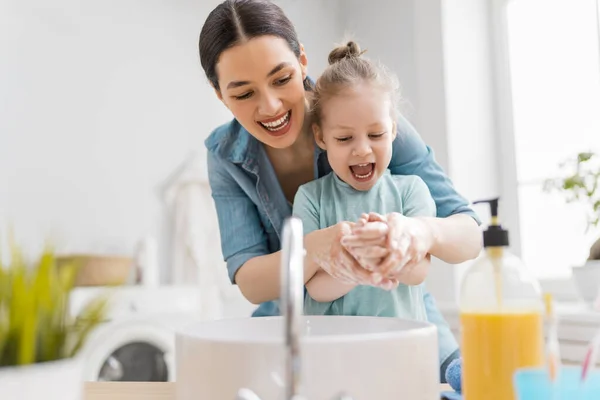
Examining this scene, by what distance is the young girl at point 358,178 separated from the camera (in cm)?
103

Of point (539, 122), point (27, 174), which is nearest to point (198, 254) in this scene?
point (27, 174)

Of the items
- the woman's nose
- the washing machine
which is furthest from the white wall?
the woman's nose

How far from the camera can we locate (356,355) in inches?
17.5

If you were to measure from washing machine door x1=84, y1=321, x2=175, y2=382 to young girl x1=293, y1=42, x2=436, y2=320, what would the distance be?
→ 164 centimetres

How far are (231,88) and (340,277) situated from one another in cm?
43

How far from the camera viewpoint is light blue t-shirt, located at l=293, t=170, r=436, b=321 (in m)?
1.06

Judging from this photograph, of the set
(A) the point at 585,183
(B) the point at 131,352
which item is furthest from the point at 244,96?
(B) the point at 131,352

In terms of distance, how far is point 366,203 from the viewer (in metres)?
1.11

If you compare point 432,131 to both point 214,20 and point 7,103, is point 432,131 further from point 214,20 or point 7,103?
point 7,103

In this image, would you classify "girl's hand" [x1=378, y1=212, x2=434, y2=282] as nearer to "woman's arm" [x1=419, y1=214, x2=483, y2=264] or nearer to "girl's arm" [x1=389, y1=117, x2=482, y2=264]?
"woman's arm" [x1=419, y1=214, x2=483, y2=264]

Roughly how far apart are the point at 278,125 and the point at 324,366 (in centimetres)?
73

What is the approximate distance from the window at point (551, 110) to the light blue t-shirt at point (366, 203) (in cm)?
146

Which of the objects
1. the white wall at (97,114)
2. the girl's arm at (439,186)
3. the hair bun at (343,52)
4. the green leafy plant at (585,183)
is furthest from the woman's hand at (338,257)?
the white wall at (97,114)

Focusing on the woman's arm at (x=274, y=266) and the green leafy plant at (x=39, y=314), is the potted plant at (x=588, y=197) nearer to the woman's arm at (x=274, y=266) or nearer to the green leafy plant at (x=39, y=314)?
the woman's arm at (x=274, y=266)
